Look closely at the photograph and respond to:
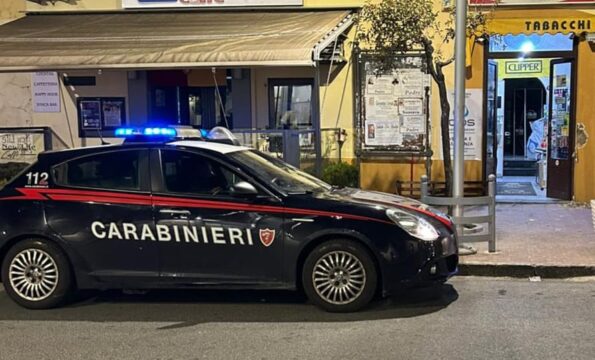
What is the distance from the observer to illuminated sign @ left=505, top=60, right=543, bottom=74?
545 inches

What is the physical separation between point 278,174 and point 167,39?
524 cm

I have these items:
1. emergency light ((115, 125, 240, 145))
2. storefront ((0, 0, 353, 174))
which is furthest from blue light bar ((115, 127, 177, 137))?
storefront ((0, 0, 353, 174))

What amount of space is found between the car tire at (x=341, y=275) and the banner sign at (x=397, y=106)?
647cm

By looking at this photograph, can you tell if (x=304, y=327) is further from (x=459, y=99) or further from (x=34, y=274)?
(x=459, y=99)

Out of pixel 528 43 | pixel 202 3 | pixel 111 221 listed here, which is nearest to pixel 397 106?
pixel 528 43

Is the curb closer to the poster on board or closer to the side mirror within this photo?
the side mirror

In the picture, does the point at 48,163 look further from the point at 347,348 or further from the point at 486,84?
the point at 486,84

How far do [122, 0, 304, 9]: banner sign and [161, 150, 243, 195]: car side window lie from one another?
22.7ft

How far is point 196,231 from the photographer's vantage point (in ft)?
19.2

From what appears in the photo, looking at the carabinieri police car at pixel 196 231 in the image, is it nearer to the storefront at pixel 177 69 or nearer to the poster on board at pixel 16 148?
the storefront at pixel 177 69

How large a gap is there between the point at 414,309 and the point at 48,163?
3.68m

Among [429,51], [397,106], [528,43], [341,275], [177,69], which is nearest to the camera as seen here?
[341,275]

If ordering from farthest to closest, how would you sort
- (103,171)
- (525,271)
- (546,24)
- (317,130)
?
(546,24)
(317,130)
(525,271)
(103,171)

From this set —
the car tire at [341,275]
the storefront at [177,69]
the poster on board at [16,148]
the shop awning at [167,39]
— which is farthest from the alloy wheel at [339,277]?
the poster on board at [16,148]
